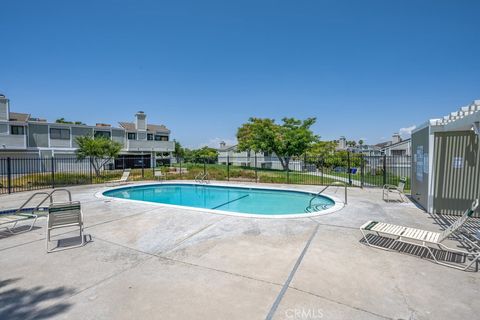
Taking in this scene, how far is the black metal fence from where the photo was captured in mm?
15117

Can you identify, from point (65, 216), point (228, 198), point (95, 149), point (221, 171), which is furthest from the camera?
point (221, 171)

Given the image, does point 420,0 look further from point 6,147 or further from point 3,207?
point 6,147

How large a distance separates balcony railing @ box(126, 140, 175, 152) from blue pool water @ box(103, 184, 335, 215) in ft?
67.3

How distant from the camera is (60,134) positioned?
28.3 metres

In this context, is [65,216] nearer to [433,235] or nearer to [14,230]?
[14,230]

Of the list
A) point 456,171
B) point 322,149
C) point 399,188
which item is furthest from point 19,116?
point 322,149

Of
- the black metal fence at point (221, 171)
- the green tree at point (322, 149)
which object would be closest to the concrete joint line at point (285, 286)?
the black metal fence at point (221, 171)

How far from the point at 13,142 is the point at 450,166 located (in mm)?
34847

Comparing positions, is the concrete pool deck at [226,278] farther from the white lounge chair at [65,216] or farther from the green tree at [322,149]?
the green tree at [322,149]

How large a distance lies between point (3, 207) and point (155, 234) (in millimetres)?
7492

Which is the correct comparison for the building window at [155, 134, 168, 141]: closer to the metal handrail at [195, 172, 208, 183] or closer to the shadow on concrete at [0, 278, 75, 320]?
the metal handrail at [195, 172, 208, 183]

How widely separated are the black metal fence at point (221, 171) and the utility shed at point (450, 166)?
4.38 meters

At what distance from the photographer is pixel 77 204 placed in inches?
202

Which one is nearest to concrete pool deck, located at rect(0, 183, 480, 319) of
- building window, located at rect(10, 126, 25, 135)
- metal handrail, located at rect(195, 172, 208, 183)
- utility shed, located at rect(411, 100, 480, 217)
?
utility shed, located at rect(411, 100, 480, 217)
